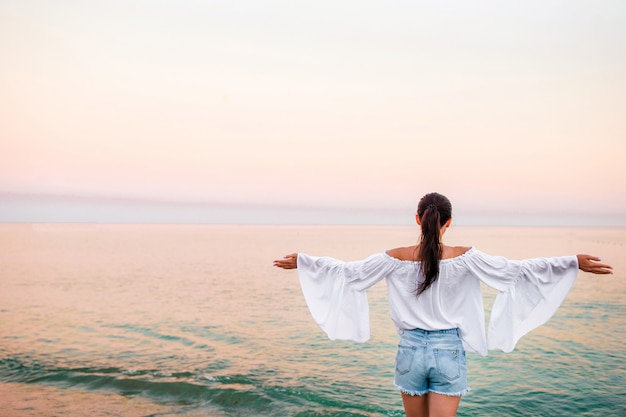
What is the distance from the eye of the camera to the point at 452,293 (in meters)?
4.41

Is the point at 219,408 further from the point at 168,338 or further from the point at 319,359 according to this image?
the point at 168,338

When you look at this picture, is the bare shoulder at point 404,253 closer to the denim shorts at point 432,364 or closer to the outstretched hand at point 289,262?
the denim shorts at point 432,364

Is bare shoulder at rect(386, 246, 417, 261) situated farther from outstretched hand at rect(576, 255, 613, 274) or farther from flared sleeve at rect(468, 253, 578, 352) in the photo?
outstretched hand at rect(576, 255, 613, 274)

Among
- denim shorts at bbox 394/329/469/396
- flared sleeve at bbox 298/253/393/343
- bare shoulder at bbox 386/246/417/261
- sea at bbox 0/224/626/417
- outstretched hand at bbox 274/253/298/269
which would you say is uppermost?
bare shoulder at bbox 386/246/417/261

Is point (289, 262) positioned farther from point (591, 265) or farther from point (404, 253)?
point (591, 265)

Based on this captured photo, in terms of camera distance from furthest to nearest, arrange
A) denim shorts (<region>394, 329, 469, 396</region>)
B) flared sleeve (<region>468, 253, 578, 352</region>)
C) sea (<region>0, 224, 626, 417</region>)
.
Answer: sea (<region>0, 224, 626, 417</region>), flared sleeve (<region>468, 253, 578, 352</region>), denim shorts (<region>394, 329, 469, 396</region>)

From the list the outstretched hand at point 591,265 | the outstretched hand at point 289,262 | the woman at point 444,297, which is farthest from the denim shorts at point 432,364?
the outstretched hand at point 289,262

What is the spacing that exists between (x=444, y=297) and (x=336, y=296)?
4.06 ft

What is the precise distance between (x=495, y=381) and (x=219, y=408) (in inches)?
229

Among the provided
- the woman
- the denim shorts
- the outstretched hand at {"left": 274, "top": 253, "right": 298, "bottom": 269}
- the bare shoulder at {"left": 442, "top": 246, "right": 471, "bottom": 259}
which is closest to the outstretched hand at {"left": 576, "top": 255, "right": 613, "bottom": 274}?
the woman

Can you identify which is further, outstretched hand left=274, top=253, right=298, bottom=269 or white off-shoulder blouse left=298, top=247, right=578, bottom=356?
outstretched hand left=274, top=253, right=298, bottom=269

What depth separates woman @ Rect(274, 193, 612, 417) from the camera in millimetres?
4270

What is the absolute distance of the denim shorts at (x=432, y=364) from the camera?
167 inches

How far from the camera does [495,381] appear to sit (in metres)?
11.1
